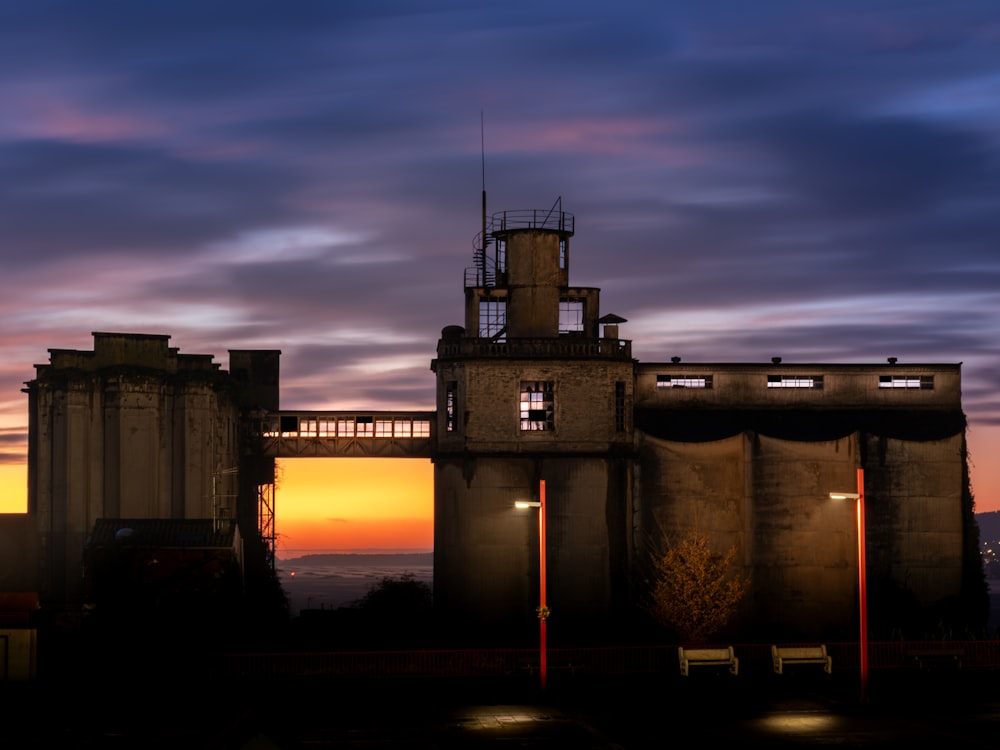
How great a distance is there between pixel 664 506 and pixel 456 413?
11.2 meters

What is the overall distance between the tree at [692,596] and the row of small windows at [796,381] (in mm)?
9664

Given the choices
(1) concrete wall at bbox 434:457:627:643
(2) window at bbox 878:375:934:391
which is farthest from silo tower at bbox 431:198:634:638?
(2) window at bbox 878:375:934:391

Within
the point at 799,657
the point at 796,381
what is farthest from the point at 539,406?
the point at 799,657

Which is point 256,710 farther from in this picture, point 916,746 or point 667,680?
point 916,746

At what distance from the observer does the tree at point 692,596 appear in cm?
6706

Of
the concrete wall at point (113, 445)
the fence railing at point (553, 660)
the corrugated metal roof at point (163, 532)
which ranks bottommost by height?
the fence railing at point (553, 660)

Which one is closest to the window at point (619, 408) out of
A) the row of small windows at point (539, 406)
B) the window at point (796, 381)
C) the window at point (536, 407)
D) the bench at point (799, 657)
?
the row of small windows at point (539, 406)

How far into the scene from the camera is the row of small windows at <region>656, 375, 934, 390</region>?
7625 cm

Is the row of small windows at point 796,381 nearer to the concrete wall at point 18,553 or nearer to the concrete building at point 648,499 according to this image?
the concrete building at point 648,499

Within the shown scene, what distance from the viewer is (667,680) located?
52.5 m

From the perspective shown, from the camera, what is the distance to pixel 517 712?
44906mm

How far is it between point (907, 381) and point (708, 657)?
94.4ft

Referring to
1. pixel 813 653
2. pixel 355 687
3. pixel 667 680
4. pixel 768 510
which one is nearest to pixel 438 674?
pixel 355 687

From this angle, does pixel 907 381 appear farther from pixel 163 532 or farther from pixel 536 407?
pixel 163 532
